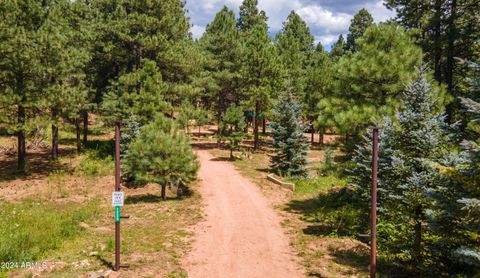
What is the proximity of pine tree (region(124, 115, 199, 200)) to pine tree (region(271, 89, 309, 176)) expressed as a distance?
796cm

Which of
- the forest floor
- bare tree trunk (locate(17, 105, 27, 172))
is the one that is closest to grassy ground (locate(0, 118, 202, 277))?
bare tree trunk (locate(17, 105, 27, 172))

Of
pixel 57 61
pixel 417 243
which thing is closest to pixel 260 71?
pixel 57 61

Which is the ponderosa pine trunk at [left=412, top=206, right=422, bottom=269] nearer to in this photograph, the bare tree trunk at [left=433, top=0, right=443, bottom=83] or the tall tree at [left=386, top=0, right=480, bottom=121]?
the tall tree at [left=386, top=0, right=480, bottom=121]

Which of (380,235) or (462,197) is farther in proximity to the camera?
(380,235)

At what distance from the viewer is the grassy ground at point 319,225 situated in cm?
1135

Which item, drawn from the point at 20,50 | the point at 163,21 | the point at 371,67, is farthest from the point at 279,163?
the point at 20,50

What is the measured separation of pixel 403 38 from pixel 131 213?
15658 millimetres

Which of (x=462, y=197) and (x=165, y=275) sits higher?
(x=462, y=197)

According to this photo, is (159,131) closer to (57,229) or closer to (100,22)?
(57,229)

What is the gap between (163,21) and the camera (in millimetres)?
29453

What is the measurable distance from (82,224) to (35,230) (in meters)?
2.30

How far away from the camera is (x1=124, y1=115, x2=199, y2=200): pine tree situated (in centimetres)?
1800

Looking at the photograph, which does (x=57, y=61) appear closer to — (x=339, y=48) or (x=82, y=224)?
(x=82, y=224)

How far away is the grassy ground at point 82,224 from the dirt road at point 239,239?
73cm
